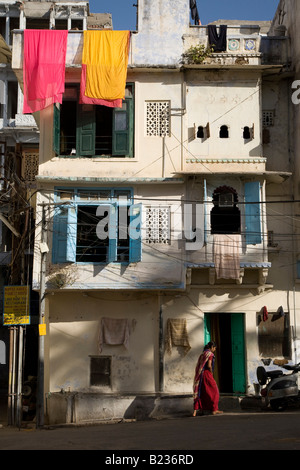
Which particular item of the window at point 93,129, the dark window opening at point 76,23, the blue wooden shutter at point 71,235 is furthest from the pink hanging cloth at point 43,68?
the dark window opening at point 76,23

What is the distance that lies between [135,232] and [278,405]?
656 cm

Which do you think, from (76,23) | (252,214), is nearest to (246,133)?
(252,214)

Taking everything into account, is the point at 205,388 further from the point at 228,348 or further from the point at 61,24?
the point at 61,24

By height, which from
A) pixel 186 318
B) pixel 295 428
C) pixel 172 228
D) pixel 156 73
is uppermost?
pixel 156 73

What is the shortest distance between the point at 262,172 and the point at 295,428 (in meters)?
9.67

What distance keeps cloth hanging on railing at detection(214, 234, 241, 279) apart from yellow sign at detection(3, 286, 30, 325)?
220 inches

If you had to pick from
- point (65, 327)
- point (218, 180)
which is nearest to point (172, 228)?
point (218, 180)

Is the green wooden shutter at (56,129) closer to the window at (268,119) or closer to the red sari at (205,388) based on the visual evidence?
the window at (268,119)

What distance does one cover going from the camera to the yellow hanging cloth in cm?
1731

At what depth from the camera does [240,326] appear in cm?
1766

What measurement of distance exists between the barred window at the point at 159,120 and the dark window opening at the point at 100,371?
700cm

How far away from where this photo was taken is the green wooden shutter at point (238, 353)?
1731cm

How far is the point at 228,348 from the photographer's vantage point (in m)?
18.1
